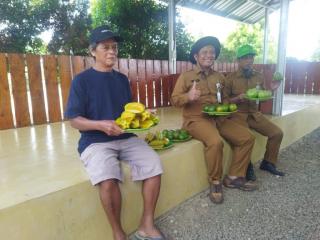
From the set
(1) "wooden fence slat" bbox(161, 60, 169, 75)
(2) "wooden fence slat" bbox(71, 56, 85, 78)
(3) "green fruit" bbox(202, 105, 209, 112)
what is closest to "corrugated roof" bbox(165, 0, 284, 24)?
(1) "wooden fence slat" bbox(161, 60, 169, 75)

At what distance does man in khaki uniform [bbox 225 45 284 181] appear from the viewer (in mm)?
4055

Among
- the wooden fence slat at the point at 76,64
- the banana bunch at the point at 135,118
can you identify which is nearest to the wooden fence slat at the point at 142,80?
the wooden fence slat at the point at 76,64

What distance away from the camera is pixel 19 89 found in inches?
182

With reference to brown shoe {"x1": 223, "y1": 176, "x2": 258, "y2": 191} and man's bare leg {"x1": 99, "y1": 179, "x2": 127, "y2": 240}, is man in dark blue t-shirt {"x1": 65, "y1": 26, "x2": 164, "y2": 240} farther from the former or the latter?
brown shoe {"x1": 223, "y1": 176, "x2": 258, "y2": 191}

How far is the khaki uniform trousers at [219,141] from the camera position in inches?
133

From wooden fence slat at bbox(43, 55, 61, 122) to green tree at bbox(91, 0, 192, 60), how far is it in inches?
293

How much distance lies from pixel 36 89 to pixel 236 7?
624cm

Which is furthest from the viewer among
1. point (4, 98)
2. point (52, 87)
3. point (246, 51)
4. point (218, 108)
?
point (52, 87)

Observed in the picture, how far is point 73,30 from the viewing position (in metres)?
13.0

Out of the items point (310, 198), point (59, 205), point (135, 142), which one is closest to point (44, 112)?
point (135, 142)

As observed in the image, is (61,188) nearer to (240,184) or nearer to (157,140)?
(157,140)

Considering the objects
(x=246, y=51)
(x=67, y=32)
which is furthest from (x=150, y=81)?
(x=67, y=32)

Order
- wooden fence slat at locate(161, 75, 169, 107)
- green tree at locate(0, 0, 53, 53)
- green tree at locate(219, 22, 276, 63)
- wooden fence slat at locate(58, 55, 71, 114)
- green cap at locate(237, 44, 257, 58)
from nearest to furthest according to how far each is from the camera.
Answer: green cap at locate(237, 44, 257, 58)
wooden fence slat at locate(58, 55, 71, 114)
wooden fence slat at locate(161, 75, 169, 107)
green tree at locate(0, 0, 53, 53)
green tree at locate(219, 22, 276, 63)

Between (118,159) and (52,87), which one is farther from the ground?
(52,87)
